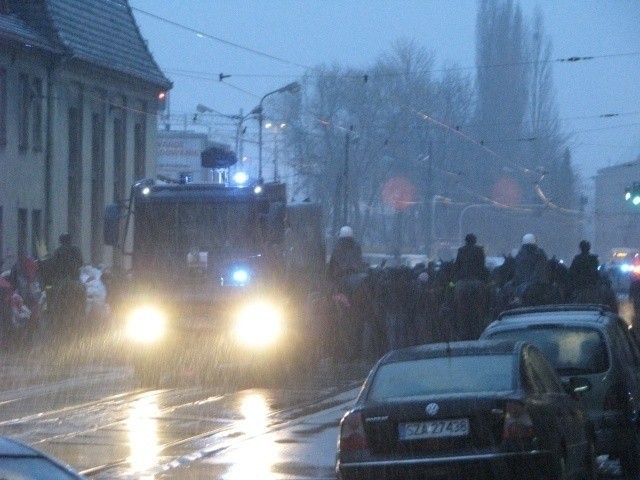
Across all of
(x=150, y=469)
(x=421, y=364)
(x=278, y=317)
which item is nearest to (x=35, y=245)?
(x=278, y=317)

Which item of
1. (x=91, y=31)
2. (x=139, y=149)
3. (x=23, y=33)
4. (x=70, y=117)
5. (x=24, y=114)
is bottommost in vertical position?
(x=139, y=149)

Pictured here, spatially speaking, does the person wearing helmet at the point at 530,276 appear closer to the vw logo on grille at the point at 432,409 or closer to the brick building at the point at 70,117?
the vw logo on grille at the point at 432,409

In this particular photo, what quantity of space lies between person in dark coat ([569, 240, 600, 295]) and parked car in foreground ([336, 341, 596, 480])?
44.1ft

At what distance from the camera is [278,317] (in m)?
19.8

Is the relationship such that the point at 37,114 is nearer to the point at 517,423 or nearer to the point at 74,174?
the point at 74,174

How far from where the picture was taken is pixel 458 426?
9203 millimetres

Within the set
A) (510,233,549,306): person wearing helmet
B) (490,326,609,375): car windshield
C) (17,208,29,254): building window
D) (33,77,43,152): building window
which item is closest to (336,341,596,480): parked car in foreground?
(490,326,609,375): car windshield

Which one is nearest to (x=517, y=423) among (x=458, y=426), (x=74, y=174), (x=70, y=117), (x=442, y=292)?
(x=458, y=426)

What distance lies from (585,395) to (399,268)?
1366 centimetres

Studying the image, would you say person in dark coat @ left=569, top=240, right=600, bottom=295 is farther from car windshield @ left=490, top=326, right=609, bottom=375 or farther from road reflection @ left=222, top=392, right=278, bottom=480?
car windshield @ left=490, top=326, right=609, bottom=375

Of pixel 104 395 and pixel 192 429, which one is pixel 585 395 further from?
pixel 104 395

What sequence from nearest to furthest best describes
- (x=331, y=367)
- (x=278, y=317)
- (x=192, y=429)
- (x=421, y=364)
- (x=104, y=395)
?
(x=421, y=364)
(x=192, y=429)
(x=104, y=395)
(x=278, y=317)
(x=331, y=367)

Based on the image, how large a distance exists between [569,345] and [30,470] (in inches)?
315

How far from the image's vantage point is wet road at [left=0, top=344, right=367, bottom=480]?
40.3 ft
